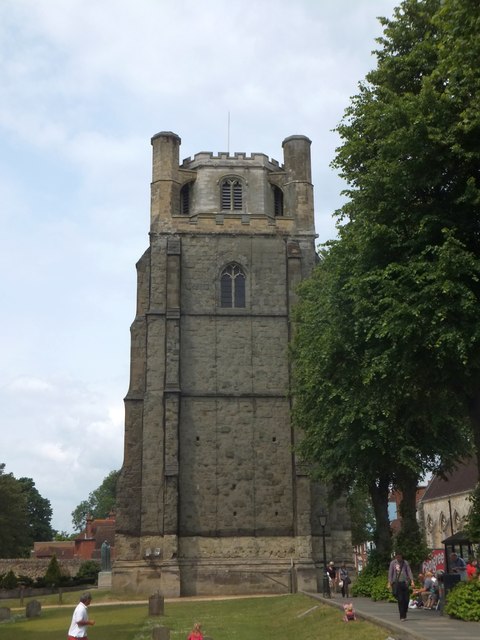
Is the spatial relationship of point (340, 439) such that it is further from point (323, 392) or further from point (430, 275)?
point (430, 275)

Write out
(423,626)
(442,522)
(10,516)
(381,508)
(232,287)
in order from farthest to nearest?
(10,516)
(442,522)
(232,287)
(381,508)
(423,626)

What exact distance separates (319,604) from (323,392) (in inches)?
263

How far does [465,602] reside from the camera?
15828 mm

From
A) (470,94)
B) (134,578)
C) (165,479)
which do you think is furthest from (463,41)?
(134,578)

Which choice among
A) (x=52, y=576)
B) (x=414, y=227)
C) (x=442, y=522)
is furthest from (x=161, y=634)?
(x=442, y=522)

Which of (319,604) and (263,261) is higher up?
(263,261)

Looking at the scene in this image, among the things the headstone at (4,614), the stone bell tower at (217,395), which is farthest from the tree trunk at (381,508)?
the headstone at (4,614)

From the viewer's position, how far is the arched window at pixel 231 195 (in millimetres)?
41844

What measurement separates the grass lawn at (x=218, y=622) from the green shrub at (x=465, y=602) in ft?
6.43

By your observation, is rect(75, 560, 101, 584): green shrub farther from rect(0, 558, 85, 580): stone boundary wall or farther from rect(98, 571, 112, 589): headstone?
rect(98, 571, 112, 589): headstone

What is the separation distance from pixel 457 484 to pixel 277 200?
27.2 meters

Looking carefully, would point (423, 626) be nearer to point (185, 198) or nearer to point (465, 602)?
point (465, 602)

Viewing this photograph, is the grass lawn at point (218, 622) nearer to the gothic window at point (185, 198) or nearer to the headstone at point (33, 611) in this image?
the headstone at point (33, 611)

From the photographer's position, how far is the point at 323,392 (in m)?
25.2
